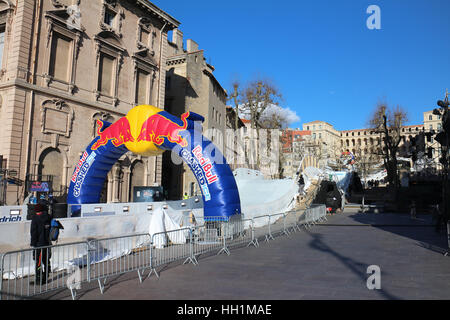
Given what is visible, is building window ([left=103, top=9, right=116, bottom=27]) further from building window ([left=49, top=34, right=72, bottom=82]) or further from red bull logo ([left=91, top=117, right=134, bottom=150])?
red bull logo ([left=91, top=117, right=134, bottom=150])

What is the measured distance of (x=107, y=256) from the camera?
847cm

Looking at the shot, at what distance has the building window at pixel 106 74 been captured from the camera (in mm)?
22719

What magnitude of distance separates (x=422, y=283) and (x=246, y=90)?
3178 cm

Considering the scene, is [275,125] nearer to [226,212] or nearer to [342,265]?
[226,212]

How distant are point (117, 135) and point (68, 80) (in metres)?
8.23

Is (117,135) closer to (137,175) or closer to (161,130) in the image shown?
(161,130)

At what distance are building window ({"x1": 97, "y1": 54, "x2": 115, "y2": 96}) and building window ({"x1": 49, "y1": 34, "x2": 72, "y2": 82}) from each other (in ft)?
7.95

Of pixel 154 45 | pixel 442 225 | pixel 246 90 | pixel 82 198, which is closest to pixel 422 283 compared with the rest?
pixel 442 225

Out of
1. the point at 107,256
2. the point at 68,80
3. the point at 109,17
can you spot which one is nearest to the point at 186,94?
the point at 109,17

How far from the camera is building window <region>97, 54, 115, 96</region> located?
22719 millimetres

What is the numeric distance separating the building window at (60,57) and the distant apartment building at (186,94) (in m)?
13.6

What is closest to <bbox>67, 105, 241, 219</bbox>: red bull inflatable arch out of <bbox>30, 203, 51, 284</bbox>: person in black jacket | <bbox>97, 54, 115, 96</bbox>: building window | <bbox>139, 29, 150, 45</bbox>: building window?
<bbox>30, 203, 51, 284</bbox>: person in black jacket
